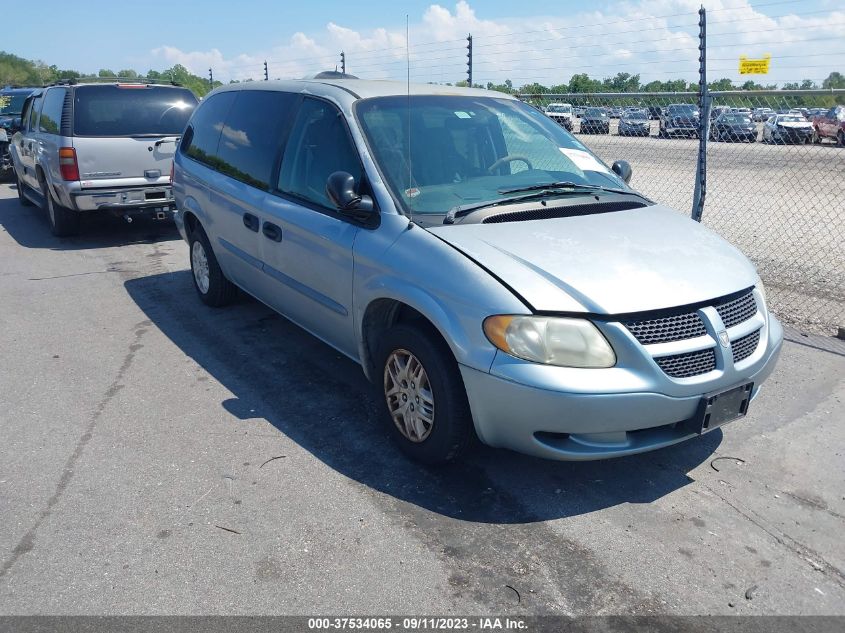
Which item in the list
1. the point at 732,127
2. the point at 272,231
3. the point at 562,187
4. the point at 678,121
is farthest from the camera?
the point at 678,121

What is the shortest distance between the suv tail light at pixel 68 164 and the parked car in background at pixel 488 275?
14.7 feet

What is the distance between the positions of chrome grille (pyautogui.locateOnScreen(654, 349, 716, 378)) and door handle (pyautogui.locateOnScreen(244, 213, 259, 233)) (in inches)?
118

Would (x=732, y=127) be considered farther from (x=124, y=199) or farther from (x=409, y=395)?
(x=124, y=199)

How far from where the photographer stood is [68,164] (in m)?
8.88

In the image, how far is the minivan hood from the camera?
10.8 ft

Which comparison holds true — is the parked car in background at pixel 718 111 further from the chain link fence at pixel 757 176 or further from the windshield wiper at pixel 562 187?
the windshield wiper at pixel 562 187

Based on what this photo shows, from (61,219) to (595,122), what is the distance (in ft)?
24.4

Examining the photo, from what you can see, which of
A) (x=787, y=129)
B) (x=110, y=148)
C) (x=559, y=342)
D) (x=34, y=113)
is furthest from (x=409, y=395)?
(x=787, y=129)

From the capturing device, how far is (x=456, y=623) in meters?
2.77

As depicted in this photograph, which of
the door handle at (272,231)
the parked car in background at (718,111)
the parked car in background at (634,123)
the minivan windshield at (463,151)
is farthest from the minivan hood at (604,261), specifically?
the parked car in background at (634,123)

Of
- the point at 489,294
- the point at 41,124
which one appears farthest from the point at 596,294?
the point at 41,124

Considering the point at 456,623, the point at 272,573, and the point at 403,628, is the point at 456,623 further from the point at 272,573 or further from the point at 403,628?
the point at 272,573

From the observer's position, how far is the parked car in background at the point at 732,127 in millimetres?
8422

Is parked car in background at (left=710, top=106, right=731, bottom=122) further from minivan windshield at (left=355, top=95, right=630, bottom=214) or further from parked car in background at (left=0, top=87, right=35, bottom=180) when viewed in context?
parked car in background at (left=0, top=87, right=35, bottom=180)
